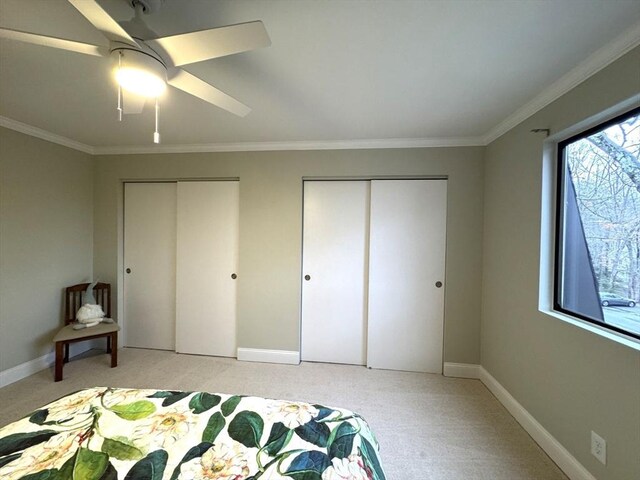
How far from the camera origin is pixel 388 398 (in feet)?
7.54

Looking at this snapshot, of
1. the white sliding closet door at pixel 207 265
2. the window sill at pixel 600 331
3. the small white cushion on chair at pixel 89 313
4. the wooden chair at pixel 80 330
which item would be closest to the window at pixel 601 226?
the window sill at pixel 600 331

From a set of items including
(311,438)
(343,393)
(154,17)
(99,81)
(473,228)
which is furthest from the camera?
(473,228)

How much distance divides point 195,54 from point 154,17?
0.40 meters

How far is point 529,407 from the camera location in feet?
6.31

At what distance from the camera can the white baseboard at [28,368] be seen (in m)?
2.40

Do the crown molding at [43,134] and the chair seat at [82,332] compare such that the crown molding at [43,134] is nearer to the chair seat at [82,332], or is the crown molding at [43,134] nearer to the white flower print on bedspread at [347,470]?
the chair seat at [82,332]

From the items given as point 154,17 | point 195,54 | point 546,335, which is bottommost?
point 546,335

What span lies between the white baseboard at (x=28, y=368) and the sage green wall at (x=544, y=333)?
4355mm

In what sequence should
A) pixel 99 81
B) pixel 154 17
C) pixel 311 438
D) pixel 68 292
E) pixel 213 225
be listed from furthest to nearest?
pixel 213 225 < pixel 68 292 < pixel 99 81 < pixel 154 17 < pixel 311 438

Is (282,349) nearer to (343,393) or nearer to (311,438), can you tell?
(343,393)

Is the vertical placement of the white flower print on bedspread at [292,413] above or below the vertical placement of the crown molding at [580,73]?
below

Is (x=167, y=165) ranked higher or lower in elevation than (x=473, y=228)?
higher

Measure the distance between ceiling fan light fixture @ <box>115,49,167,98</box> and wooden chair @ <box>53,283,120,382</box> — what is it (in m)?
2.55

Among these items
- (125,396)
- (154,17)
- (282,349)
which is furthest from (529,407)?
(154,17)
